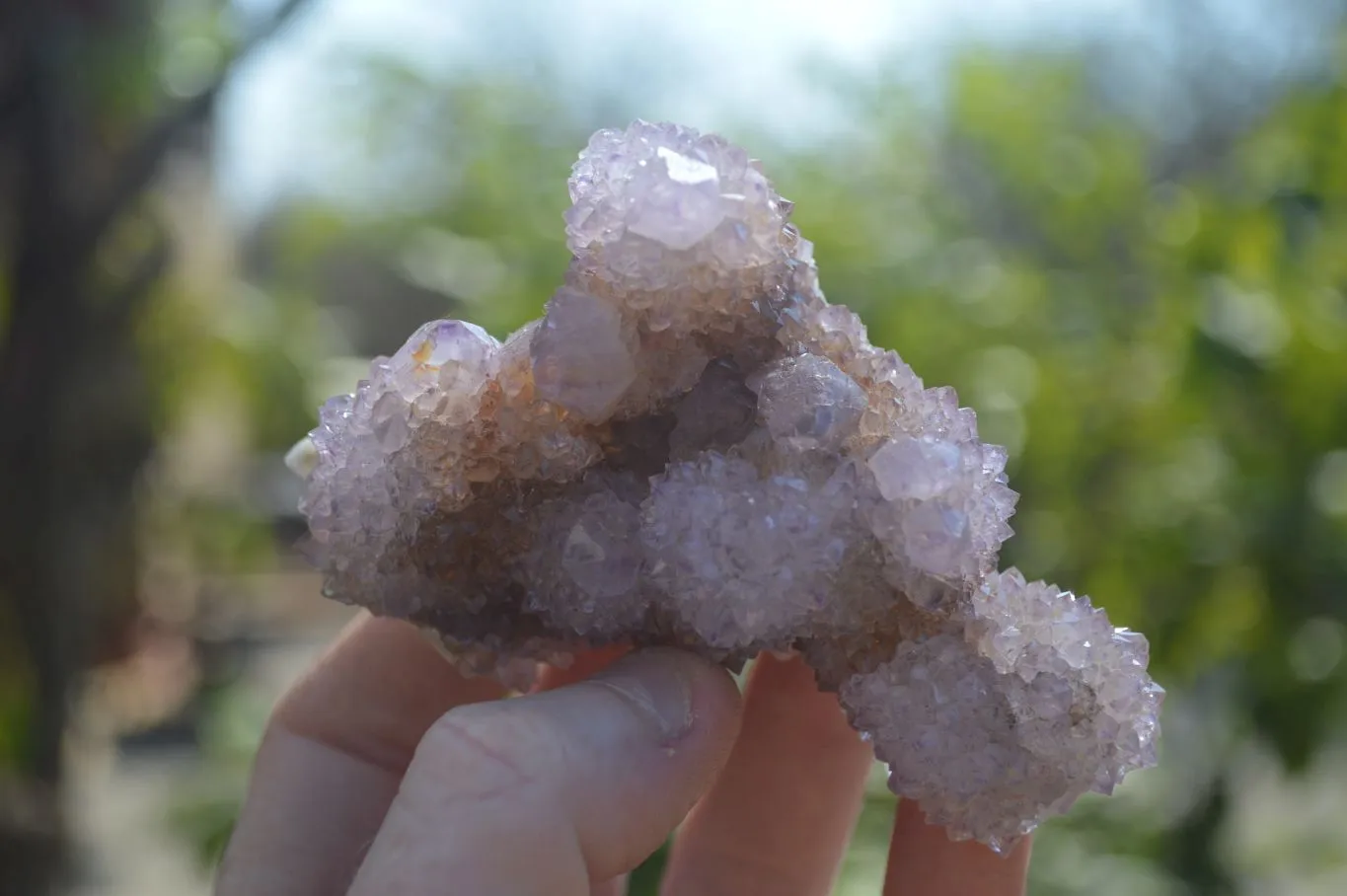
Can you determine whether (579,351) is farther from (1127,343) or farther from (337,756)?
(1127,343)

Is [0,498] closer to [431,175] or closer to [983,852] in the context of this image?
[983,852]

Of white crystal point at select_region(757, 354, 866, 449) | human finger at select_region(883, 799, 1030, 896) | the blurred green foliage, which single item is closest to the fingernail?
white crystal point at select_region(757, 354, 866, 449)

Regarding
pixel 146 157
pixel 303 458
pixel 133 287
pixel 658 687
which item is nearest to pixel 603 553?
pixel 658 687

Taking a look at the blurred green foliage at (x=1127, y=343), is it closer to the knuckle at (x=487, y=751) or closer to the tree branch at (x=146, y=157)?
the tree branch at (x=146, y=157)

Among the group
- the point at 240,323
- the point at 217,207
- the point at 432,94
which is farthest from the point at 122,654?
the point at 432,94

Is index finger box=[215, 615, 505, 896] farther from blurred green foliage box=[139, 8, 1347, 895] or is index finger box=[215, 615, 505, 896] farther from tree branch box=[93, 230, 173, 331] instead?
tree branch box=[93, 230, 173, 331]

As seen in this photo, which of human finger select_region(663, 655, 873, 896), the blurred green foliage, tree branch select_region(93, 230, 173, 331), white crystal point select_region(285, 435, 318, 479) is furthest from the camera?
tree branch select_region(93, 230, 173, 331)
